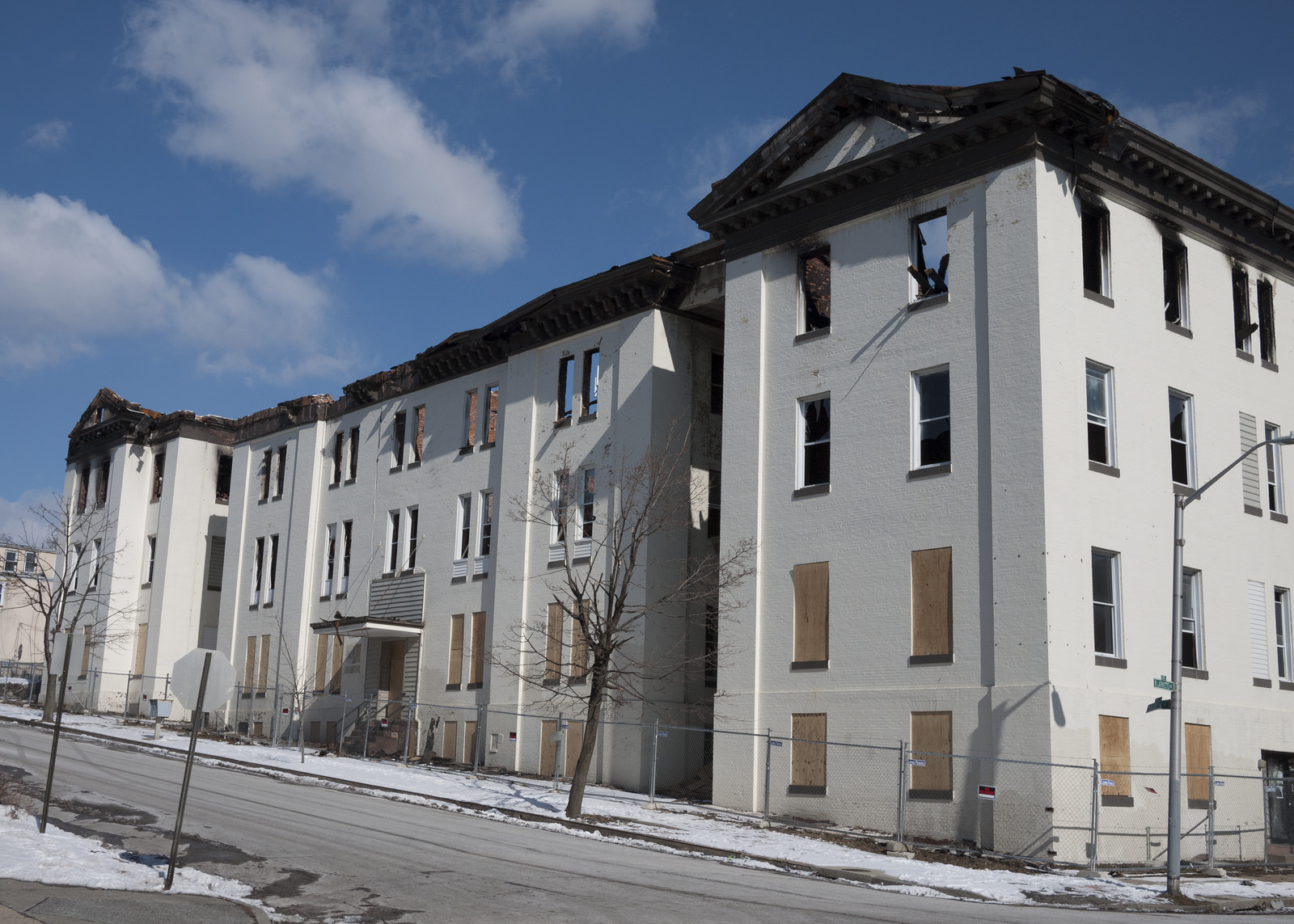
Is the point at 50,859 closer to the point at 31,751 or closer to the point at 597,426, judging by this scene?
the point at 31,751

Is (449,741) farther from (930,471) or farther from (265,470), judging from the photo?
(930,471)

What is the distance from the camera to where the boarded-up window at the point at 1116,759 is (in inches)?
918

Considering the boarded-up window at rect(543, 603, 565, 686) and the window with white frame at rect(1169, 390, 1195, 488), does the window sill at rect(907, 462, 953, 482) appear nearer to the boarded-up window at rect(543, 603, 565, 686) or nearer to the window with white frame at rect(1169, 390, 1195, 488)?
the window with white frame at rect(1169, 390, 1195, 488)

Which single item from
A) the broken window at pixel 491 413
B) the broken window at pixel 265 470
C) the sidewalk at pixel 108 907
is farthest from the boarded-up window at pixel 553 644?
the sidewalk at pixel 108 907

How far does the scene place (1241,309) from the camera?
29484 mm

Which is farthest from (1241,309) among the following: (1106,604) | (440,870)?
(440,870)

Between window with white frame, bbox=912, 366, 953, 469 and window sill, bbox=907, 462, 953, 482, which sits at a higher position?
window with white frame, bbox=912, 366, 953, 469

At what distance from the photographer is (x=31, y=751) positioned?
3228 cm

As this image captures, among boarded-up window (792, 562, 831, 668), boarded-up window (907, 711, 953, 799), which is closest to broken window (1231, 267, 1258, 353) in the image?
boarded-up window (792, 562, 831, 668)

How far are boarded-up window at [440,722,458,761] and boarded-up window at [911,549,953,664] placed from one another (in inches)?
712

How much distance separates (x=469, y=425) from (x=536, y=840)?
71.3ft

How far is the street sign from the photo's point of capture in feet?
43.9

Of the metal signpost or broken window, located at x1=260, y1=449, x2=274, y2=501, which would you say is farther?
broken window, located at x1=260, y1=449, x2=274, y2=501

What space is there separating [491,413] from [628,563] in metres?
12.4
